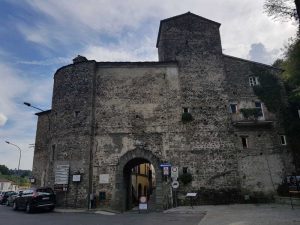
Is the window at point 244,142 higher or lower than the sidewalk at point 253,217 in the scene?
higher

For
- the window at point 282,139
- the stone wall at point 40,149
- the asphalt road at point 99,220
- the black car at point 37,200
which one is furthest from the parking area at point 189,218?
the stone wall at point 40,149

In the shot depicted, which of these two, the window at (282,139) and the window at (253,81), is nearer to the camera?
the window at (282,139)

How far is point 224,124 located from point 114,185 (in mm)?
9004

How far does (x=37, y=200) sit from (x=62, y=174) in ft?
9.65

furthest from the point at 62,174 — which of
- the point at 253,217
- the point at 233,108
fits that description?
the point at 233,108

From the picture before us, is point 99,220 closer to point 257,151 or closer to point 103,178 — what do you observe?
point 103,178

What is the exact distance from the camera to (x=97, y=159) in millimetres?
18594

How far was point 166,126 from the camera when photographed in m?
19.3

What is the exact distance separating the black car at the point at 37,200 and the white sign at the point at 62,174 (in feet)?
5.80

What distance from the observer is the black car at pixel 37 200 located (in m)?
15.5

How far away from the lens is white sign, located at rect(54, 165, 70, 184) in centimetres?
1817

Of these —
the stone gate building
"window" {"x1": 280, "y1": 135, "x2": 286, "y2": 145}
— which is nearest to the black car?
the stone gate building

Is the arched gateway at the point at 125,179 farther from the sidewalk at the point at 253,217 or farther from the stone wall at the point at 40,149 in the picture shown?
the stone wall at the point at 40,149

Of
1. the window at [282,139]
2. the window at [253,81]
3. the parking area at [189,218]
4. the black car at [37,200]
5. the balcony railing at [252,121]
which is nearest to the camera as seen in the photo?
the parking area at [189,218]
